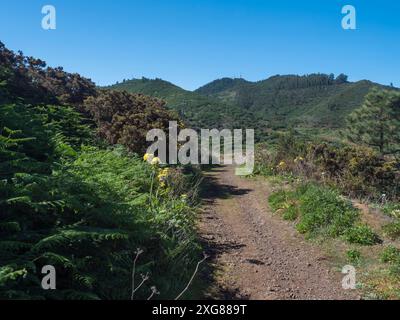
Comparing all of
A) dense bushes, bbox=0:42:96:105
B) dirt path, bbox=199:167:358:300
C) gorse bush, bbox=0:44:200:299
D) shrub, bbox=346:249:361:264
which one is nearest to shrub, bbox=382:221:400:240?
shrub, bbox=346:249:361:264

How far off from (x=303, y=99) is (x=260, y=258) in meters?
111

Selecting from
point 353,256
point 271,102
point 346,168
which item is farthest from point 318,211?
point 271,102

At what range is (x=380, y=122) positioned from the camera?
32844 mm

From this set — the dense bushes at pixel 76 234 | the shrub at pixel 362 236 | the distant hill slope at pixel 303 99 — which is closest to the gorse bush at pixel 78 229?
the dense bushes at pixel 76 234

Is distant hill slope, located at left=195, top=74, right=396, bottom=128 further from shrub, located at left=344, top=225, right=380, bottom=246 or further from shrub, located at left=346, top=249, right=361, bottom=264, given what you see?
shrub, located at left=346, top=249, right=361, bottom=264

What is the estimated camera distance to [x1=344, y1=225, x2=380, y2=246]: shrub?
782 centimetres

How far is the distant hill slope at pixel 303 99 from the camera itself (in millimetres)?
84562

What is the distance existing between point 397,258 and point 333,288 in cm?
141

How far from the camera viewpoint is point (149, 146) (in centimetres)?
1296

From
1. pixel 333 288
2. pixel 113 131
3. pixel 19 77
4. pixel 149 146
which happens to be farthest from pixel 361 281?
pixel 19 77

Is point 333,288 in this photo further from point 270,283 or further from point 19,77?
point 19,77

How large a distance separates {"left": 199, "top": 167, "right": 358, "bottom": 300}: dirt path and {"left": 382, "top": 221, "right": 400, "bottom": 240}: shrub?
139cm

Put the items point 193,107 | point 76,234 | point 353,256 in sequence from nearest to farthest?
1. point 76,234
2. point 353,256
3. point 193,107

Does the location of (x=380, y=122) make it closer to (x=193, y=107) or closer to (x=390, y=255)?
(x=390, y=255)
